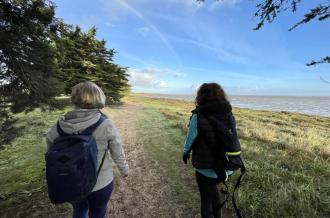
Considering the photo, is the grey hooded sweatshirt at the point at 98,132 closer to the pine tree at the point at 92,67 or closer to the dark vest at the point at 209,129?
the dark vest at the point at 209,129

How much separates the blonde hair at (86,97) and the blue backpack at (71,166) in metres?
0.32

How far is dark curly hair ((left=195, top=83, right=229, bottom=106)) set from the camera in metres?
3.51

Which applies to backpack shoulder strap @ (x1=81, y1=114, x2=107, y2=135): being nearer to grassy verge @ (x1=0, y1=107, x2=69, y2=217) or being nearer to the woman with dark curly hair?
the woman with dark curly hair

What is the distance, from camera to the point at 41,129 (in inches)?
493

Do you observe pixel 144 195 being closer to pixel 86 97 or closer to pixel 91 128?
pixel 91 128

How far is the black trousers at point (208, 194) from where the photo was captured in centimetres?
365

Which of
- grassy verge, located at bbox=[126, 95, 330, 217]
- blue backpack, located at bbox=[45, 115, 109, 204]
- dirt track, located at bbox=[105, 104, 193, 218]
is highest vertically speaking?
blue backpack, located at bbox=[45, 115, 109, 204]

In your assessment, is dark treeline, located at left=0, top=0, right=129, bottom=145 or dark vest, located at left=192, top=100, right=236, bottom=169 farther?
dark treeline, located at left=0, top=0, right=129, bottom=145

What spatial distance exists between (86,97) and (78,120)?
0.93 ft

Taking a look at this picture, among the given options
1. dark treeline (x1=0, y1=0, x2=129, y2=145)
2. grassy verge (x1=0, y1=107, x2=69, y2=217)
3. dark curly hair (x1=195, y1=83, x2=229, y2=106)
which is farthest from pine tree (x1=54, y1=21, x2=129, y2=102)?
dark curly hair (x1=195, y1=83, x2=229, y2=106)

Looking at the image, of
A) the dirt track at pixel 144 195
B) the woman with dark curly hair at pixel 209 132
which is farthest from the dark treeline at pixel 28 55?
the woman with dark curly hair at pixel 209 132

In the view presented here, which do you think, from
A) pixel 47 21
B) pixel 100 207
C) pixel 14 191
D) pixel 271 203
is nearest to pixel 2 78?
pixel 47 21

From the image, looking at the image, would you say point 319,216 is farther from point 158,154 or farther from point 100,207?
point 158,154

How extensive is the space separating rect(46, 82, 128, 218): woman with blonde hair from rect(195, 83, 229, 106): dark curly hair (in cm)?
129
